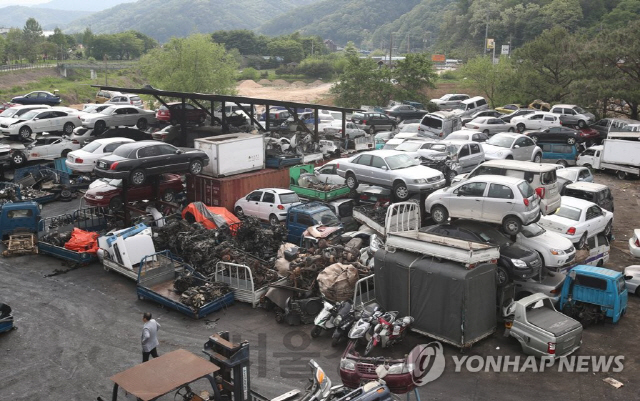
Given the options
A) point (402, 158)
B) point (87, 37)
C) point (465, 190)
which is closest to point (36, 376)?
point (465, 190)

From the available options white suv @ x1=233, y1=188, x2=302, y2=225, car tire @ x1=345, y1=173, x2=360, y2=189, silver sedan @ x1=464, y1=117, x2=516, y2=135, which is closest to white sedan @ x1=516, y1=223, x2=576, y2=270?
car tire @ x1=345, y1=173, x2=360, y2=189

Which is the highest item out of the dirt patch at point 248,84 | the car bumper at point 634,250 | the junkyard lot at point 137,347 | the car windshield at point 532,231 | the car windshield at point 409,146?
the dirt patch at point 248,84

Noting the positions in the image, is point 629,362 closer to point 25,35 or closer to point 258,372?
point 258,372

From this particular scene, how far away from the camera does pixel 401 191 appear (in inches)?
832

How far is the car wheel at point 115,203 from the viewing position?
22.3m

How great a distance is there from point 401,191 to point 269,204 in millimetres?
4522

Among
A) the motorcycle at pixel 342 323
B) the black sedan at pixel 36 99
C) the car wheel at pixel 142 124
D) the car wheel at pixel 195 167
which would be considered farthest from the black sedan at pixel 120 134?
the motorcycle at pixel 342 323

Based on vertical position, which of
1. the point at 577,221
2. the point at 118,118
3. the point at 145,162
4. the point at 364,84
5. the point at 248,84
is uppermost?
the point at 364,84

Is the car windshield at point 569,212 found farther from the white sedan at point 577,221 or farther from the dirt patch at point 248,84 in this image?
the dirt patch at point 248,84

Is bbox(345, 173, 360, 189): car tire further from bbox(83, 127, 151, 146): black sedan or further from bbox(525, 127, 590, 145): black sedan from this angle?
bbox(525, 127, 590, 145): black sedan

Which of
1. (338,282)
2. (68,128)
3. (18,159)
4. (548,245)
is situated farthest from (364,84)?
(338,282)

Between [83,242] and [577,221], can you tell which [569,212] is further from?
[83,242]

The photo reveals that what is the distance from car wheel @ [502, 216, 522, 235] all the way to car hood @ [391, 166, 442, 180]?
515cm

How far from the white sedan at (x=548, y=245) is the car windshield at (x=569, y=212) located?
1700 millimetres
